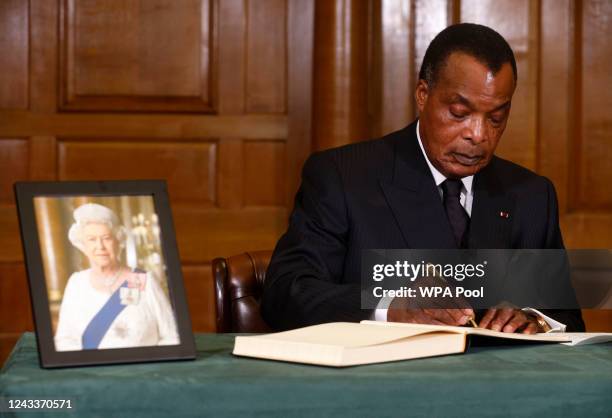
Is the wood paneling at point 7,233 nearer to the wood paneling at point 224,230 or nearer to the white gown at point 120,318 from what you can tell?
the wood paneling at point 224,230

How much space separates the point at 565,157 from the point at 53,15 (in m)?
2.23

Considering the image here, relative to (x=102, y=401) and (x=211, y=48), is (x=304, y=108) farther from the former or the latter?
(x=102, y=401)

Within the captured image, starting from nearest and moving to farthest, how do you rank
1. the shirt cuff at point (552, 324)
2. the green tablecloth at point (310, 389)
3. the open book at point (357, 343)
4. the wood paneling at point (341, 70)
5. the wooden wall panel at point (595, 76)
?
the green tablecloth at point (310, 389) → the open book at point (357, 343) → the shirt cuff at point (552, 324) → the wood paneling at point (341, 70) → the wooden wall panel at point (595, 76)

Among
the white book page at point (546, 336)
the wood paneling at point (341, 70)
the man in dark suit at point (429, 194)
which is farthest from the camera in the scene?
the wood paneling at point (341, 70)

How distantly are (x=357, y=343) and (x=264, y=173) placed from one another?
294 cm

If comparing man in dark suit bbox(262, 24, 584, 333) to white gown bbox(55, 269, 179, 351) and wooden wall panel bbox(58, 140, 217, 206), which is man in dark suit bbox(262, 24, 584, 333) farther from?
wooden wall panel bbox(58, 140, 217, 206)

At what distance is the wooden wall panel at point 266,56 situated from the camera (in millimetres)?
4266

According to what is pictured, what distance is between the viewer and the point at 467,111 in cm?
217

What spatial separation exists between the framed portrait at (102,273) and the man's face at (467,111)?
96 centimetres

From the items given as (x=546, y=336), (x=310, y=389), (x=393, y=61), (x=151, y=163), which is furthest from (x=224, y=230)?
(x=310, y=389)

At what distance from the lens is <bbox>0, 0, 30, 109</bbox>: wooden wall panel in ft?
13.6

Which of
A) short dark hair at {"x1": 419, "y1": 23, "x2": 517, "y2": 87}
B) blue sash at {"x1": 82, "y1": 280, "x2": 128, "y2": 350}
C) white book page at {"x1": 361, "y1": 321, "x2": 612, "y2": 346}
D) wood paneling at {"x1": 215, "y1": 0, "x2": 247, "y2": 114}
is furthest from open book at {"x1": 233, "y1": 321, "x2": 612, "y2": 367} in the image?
wood paneling at {"x1": 215, "y1": 0, "x2": 247, "y2": 114}

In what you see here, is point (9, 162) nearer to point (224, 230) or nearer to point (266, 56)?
point (224, 230)

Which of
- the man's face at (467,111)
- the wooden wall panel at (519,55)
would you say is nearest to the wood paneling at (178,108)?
the wooden wall panel at (519,55)
